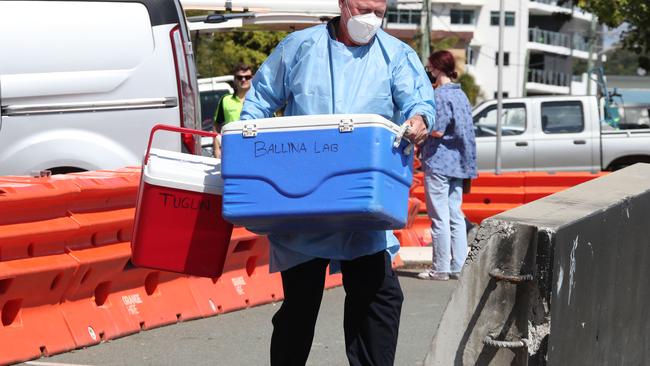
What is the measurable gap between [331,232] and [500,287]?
1.00 meters

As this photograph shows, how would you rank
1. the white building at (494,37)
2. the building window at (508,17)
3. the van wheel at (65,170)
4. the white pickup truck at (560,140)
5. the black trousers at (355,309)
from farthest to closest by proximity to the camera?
the building window at (508,17) < the white building at (494,37) < the white pickup truck at (560,140) < the van wheel at (65,170) < the black trousers at (355,309)

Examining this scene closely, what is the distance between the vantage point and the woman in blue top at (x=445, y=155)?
9875 millimetres

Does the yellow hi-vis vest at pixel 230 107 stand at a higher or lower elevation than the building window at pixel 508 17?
higher

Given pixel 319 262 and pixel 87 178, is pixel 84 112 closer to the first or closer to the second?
pixel 87 178

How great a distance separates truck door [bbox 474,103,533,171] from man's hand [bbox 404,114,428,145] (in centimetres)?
1642

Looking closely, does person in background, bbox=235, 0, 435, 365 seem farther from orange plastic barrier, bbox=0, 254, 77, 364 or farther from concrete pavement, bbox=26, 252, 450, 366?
orange plastic barrier, bbox=0, 254, 77, 364

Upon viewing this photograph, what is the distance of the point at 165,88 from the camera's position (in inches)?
351

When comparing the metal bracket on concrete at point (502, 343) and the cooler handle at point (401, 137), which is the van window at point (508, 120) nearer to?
the cooler handle at point (401, 137)

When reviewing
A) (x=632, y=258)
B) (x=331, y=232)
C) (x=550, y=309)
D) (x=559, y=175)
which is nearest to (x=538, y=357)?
(x=550, y=309)

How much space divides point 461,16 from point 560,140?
7203 centimetres

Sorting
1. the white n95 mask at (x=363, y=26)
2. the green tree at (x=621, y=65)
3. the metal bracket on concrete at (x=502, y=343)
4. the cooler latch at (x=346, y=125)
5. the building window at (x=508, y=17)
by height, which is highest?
the white n95 mask at (x=363, y=26)

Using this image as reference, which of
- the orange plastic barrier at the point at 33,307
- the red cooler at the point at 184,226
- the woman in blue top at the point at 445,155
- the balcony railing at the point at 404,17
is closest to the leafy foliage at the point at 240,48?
the woman in blue top at the point at 445,155

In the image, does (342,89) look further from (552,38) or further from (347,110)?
(552,38)

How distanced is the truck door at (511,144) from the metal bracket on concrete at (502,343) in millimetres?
17232
